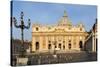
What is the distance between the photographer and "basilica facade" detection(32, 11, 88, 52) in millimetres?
2893

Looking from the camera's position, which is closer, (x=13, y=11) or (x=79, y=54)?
(x=13, y=11)

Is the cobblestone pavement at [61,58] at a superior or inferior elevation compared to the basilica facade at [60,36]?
inferior

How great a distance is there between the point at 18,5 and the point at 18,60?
69 centimetres

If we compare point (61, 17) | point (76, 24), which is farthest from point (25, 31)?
point (76, 24)

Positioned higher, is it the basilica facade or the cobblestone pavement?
the basilica facade

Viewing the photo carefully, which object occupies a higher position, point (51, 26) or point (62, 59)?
point (51, 26)

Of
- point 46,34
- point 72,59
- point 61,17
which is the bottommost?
point 72,59

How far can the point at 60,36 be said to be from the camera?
3.01 metres

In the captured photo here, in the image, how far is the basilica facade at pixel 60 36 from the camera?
289 centimetres

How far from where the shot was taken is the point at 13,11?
8.98 ft

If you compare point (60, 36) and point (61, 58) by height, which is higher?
point (60, 36)
